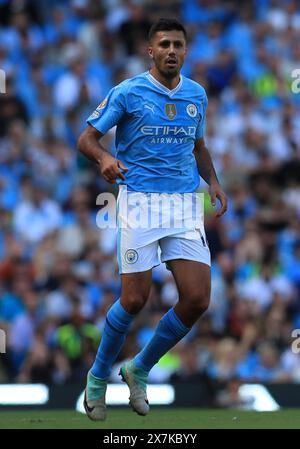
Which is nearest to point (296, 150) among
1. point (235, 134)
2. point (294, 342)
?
point (235, 134)

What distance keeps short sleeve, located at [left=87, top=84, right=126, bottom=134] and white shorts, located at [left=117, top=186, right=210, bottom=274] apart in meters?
0.46

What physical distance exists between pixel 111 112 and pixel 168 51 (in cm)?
54

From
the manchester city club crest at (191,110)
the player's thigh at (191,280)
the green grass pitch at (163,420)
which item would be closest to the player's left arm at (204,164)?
the manchester city club crest at (191,110)

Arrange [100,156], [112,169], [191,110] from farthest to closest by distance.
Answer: [191,110], [100,156], [112,169]

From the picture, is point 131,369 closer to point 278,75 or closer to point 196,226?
point 196,226

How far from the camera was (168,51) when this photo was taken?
8.44 m

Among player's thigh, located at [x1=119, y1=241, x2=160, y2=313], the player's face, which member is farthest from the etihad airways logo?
player's thigh, located at [x1=119, y1=241, x2=160, y2=313]

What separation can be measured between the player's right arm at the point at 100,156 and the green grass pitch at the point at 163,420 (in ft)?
5.28

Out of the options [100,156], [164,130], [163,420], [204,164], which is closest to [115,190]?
[204,164]

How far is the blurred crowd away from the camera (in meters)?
13.1

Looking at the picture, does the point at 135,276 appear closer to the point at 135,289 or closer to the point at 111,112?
the point at 135,289

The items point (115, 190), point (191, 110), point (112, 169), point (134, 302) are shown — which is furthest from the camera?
point (115, 190)

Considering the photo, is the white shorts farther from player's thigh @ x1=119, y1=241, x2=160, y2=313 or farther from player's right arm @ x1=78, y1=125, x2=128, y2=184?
player's right arm @ x1=78, y1=125, x2=128, y2=184

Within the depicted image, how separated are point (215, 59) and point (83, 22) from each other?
2.02 meters
